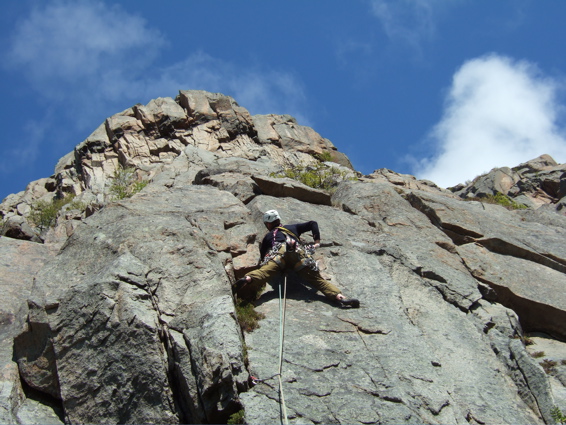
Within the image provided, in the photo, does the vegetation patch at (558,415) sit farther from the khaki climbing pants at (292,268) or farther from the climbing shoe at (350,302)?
the khaki climbing pants at (292,268)

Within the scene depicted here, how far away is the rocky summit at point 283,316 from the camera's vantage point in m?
8.97

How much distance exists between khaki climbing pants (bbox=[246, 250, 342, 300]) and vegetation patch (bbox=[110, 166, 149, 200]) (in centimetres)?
1124

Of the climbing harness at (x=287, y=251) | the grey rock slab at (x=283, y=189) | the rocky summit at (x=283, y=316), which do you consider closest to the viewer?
the rocky summit at (x=283, y=316)

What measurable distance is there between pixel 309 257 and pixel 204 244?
2066mm

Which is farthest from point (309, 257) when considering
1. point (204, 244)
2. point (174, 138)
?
point (174, 138)

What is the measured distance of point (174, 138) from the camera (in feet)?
111

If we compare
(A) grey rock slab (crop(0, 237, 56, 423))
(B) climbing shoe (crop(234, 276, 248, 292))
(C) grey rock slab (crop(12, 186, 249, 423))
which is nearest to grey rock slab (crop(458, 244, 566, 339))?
(B) climbing shoe (crop(234, 276, 248, 292))

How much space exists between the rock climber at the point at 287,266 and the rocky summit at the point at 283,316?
0.30 metres

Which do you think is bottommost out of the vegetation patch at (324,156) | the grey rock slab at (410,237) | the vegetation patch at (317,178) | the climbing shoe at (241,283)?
the climbing shoe at (241,283)

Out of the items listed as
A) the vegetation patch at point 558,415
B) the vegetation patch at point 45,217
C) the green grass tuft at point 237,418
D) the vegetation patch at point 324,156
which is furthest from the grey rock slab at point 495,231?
the vegetation patch at point 45,217

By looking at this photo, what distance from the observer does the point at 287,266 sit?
39.6 feet

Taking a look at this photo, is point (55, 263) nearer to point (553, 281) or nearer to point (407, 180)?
point (553, 281)

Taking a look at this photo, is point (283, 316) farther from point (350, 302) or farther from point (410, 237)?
point (410, 237)

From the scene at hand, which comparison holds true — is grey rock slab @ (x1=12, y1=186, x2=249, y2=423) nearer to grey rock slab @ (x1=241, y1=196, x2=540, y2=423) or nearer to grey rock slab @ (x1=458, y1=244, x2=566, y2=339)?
grey rock slab @ (x1=241, y1=196, x2=540, y2=423)
